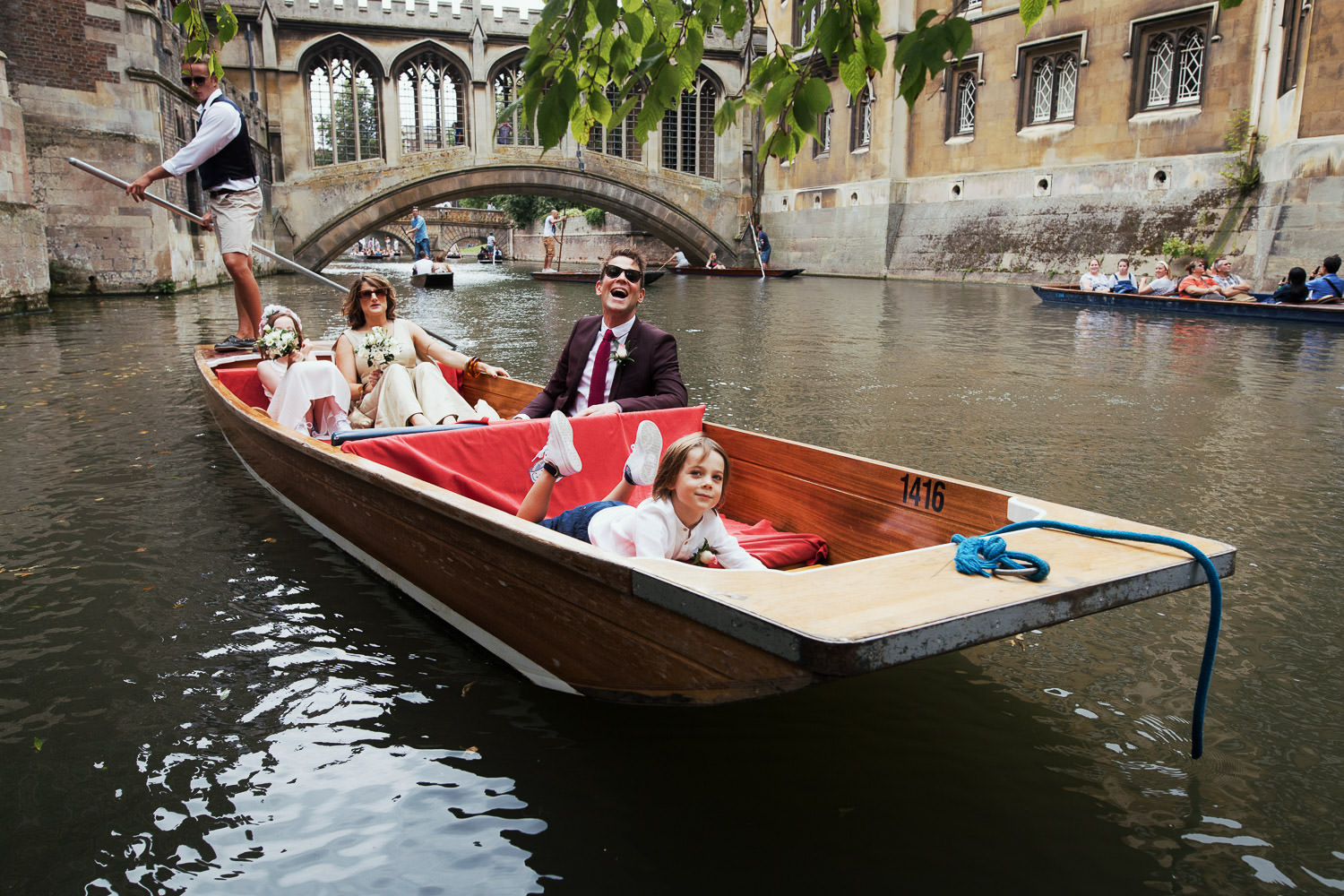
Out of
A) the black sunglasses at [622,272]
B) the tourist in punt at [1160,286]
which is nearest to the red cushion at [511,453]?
the black sunglasses at [622,272]

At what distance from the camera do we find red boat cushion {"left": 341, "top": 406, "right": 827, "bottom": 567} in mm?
3014

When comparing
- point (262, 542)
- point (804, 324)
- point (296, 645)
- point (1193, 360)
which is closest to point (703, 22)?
point (296, 645)

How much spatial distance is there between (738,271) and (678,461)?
21617 mm

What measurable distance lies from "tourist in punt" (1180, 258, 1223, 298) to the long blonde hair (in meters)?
12.5

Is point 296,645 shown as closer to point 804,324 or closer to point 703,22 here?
point 703,22

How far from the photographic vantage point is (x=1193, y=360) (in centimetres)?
854

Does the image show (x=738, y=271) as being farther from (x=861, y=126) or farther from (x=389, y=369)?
(x=389, y=369)

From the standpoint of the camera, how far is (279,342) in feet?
15.4

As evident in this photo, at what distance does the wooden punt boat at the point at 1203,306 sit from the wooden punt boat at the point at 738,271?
26.2 feet

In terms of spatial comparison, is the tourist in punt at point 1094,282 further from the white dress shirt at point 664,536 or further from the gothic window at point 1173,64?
the white dress shirt at point 664,536

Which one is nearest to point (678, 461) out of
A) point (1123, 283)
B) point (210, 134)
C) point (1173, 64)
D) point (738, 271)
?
point (210, 134)

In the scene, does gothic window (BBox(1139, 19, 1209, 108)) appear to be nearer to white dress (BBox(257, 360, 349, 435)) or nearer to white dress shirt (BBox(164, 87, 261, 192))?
white dress shirt (BBox(164, 87, 261, 192))

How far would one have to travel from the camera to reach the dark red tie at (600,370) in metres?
3.75

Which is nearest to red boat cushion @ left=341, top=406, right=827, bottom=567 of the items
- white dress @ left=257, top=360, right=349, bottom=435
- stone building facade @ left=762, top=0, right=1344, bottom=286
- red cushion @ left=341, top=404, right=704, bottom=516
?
red cushion @ left=341, top=404, right=704, bottom=516
